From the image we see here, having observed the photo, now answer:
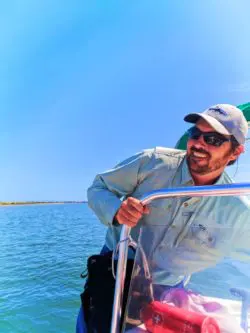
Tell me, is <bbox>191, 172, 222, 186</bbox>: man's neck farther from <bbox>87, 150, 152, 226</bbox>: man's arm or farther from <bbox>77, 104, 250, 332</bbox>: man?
<bbox>87, 150, 152, 226</bbox>: man's arm

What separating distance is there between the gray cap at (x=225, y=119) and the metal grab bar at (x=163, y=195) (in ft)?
1.93

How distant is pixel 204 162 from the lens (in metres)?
1.69

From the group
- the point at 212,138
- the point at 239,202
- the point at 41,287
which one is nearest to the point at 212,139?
the point at 212,138

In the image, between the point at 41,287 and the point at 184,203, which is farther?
the point at 41,287

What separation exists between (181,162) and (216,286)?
0.78m

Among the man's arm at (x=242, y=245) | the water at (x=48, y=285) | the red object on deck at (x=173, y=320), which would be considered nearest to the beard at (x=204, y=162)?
the man's arm at (x=242, y=245)

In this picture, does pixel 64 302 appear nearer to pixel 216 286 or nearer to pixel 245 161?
pixel 245 161

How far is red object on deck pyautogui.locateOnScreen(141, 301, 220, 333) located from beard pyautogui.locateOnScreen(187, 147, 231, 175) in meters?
0.78

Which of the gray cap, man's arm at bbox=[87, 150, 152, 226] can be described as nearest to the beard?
the gray cap

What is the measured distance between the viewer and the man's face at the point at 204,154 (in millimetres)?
1678

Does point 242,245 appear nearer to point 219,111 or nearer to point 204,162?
point 204,162

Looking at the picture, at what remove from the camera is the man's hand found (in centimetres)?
130

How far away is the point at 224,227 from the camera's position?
1.26 meters

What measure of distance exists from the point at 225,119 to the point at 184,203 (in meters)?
0.56
